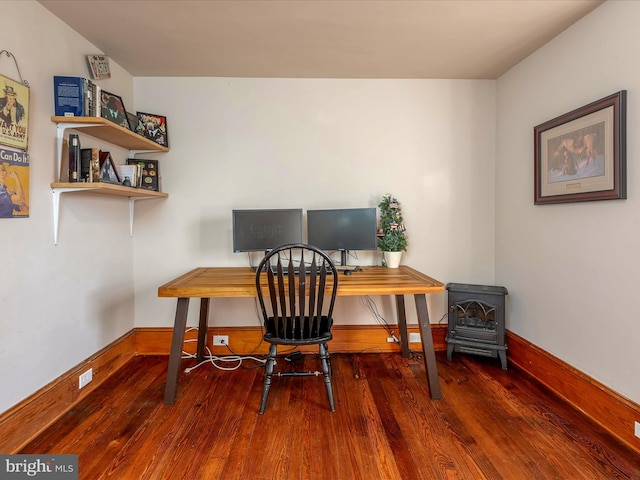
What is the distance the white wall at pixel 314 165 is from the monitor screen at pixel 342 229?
0.24m

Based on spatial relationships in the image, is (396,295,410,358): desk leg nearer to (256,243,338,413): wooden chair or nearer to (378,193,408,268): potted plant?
(378,193,408,268): potted plant

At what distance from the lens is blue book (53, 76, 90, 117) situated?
180 cm

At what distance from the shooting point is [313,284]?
183 centimetres

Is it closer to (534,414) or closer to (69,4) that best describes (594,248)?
(534,414)

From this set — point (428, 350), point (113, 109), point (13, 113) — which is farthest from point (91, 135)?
point (428, 350)

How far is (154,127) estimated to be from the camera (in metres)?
2.51

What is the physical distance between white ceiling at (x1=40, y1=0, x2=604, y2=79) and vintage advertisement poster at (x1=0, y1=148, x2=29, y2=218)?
86cm

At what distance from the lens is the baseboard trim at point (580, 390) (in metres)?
1.61

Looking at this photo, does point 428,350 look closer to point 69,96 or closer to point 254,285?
point 254,285

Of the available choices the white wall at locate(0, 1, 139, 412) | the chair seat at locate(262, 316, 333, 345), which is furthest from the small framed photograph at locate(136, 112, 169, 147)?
the chair seat at locate(262, 316, 333, 345)

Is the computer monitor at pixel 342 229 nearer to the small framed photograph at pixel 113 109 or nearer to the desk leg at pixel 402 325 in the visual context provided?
the desk leg at pixel 402 325

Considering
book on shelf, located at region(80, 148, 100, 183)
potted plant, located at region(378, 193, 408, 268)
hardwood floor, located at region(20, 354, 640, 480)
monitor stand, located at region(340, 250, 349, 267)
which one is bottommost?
hardwood floor, located at region(20, 354, 640, 480)

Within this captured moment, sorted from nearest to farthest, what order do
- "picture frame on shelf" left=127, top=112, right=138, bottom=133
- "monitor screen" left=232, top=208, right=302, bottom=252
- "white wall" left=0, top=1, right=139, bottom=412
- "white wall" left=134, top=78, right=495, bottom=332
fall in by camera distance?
1. "white wall" left=0, top=1, right=139, bottom=412
2. "picture frame on shelf" left=127, top=112, right=138, bottom=133
3. "monitor screen" left=232, top=208, right=302, bottom=252
4. "white wall" left=134, top=78, right=495, bottom=332

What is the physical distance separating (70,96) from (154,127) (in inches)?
28.0
